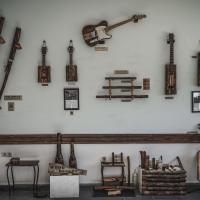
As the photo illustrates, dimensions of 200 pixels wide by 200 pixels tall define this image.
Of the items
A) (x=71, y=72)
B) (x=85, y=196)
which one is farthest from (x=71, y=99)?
(x=85, y=196)

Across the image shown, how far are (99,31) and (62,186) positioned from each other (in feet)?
7.66

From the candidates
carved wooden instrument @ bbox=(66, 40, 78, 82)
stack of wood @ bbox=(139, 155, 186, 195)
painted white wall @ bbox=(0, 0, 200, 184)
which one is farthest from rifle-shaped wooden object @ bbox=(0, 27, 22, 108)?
stack of wood @ bbox=(139, 155, 186, 195)

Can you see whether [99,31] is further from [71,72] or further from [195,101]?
[195,101]

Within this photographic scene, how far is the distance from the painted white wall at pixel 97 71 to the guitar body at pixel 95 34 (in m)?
0.11

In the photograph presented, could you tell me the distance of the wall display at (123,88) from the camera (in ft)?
17.8

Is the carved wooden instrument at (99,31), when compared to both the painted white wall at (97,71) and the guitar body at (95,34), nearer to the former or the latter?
the guitar body at (95,34)

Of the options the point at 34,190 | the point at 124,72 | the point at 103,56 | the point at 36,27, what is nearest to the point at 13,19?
the point at 36,27

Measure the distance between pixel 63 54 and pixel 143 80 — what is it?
130 centimetres

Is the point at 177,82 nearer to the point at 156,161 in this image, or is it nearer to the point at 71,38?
the point at 156,161

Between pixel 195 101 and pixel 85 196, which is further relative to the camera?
pixel 195 101

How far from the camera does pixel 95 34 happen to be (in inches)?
210

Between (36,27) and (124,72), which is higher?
(36,27)

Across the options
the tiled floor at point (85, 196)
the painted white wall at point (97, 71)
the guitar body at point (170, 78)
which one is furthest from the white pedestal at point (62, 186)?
the guitar body at point (170, 78)

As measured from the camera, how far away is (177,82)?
5.52 m
